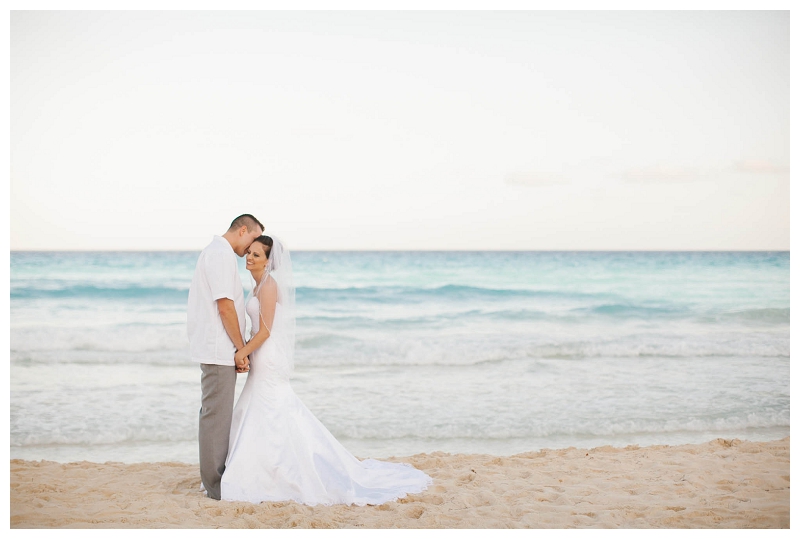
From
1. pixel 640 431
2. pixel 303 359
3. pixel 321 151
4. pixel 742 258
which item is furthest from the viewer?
pixel 742 258

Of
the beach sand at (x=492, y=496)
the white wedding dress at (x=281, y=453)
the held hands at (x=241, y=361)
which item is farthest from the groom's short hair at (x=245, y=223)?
the beach sand at (x=492, y=496)

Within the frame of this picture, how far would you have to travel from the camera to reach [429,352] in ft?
37.0

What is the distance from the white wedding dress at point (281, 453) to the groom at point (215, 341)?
0.37ft

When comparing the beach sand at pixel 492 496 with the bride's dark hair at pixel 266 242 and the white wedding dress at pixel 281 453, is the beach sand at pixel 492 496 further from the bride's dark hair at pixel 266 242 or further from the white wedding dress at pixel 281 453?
the bride's dark hair at pixel 266 242

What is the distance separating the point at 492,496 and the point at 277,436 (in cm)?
147

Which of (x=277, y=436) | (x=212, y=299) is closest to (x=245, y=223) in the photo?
(x=212, y=299)

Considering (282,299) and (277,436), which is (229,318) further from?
(277,436)

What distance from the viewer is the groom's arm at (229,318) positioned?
4066 millimetres

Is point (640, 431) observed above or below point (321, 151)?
below

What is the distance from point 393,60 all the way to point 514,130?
808cm

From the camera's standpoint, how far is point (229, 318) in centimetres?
408
